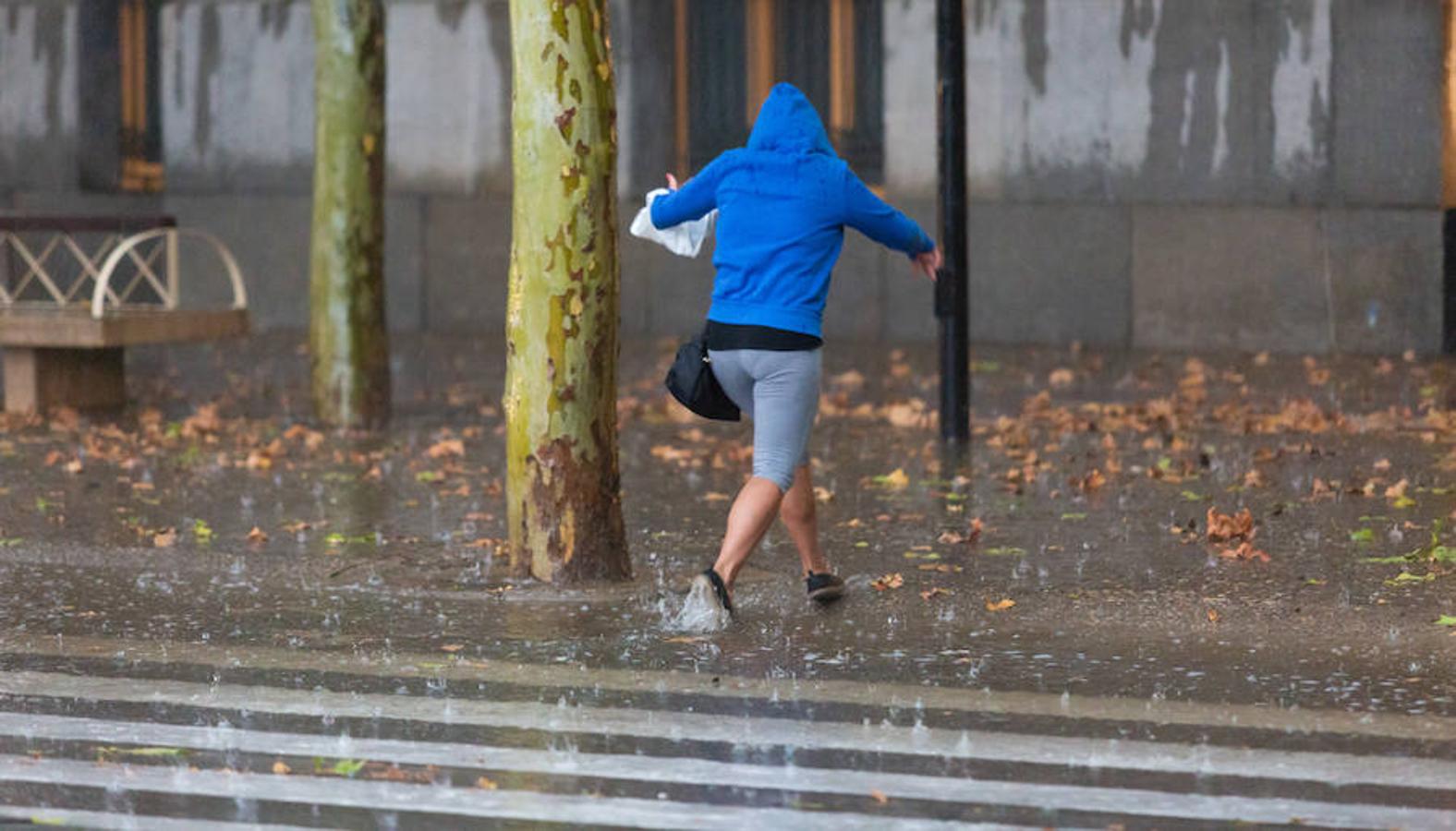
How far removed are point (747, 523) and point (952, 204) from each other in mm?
5173

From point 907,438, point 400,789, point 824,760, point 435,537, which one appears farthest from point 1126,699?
point 907,438

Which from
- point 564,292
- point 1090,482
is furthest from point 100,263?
point 564,292

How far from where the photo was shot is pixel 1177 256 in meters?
18.9

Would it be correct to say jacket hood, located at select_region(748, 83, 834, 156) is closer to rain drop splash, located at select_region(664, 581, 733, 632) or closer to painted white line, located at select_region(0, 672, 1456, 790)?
rain drop splash, located at select_region(664, 581, 733, 632)

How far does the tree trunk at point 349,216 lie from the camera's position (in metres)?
14.7

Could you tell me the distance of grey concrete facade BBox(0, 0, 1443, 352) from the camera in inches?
720

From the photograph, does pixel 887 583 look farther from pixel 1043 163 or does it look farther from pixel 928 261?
pixel 1043 163

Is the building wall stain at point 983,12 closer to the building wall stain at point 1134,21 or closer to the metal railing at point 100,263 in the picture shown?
the building wall stain at point 1134,21

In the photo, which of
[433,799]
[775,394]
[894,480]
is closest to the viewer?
[433,799]

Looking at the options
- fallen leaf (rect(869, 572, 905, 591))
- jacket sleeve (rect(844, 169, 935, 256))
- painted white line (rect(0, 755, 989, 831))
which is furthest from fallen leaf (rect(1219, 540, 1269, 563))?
painted white line (rect(0, 755, 989, 831))

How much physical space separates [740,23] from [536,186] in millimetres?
11587

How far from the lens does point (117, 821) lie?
613cm

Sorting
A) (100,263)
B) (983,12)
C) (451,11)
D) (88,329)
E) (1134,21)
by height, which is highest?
(451,11)

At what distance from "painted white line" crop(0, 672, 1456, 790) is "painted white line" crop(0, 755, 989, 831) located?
25.0 inches
